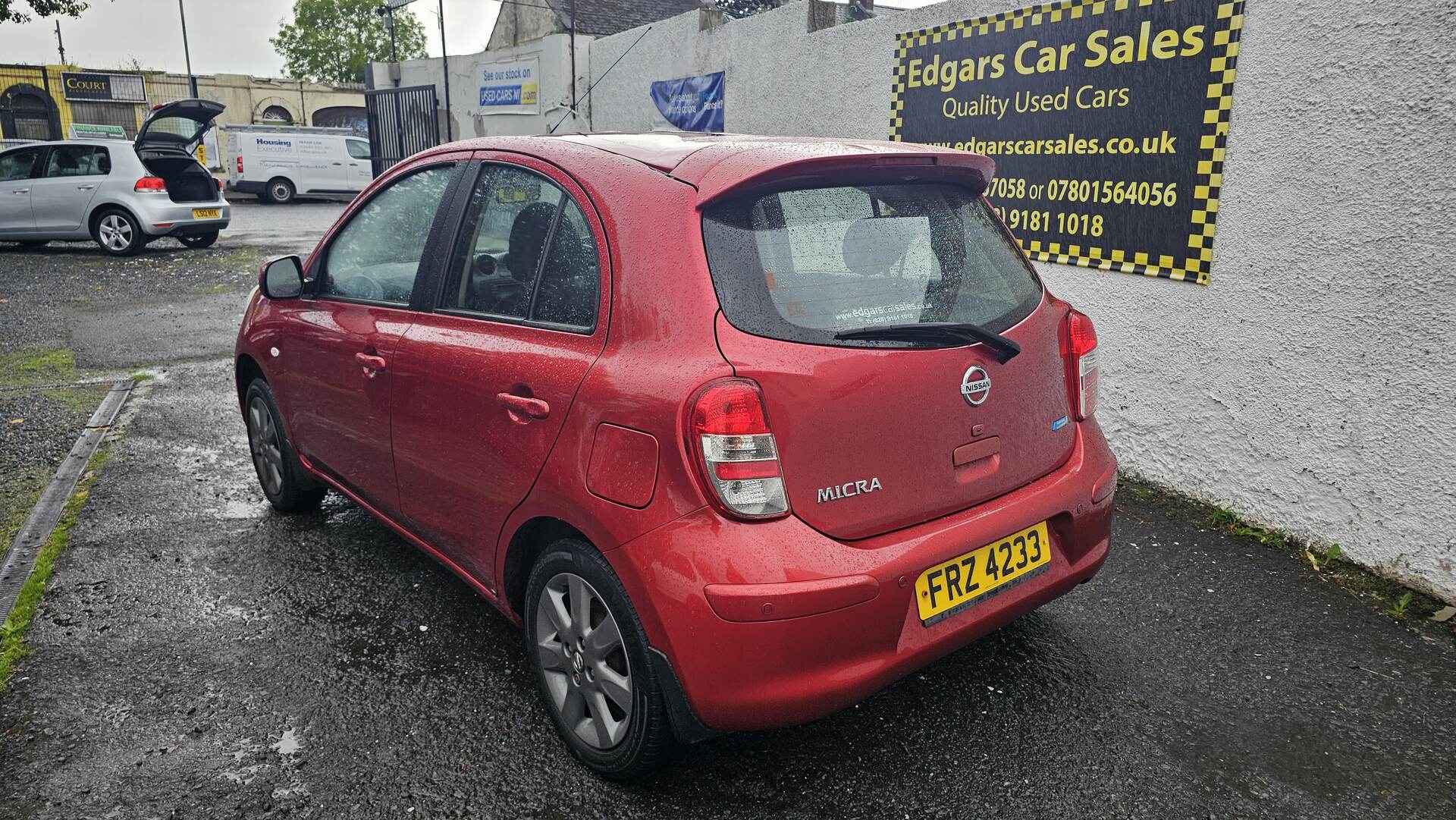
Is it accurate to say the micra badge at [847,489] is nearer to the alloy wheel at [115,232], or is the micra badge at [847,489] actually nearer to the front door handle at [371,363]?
the front door handle at [371,363]

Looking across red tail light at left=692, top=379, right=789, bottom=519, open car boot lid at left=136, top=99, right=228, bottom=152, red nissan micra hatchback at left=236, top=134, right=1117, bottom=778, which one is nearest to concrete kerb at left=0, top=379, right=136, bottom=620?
red nissan micra hatchback at left=236, top=134, right=1117, bottom=778

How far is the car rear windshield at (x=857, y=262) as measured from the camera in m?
2.42

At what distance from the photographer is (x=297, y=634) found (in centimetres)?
352

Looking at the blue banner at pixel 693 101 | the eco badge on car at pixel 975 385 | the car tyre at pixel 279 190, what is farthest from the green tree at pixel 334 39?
the eco badge on car at pixel 975 385

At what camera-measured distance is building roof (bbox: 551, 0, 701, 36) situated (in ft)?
62.6

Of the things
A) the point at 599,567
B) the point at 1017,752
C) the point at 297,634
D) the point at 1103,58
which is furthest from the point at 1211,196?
the point at 297,634

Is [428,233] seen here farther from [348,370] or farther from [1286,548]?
[1286,548]

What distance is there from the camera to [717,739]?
2.88 metres

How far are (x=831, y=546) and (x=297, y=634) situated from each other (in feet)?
Result: 7.17

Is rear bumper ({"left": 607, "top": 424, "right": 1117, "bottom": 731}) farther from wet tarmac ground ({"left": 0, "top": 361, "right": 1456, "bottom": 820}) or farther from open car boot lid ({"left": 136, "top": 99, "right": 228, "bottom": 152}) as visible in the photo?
open car boot lid ({"left": 136, "top": 99, "right": 228, "bottom": 152})

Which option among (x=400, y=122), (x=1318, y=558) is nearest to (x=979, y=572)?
(x=1318, y=558)

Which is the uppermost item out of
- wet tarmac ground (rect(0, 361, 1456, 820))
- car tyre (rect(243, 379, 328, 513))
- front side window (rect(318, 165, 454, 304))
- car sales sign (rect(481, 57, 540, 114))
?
car sales sign (rect(481, 57, 540, 114))

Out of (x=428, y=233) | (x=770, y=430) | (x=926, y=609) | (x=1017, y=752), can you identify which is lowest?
(x=1017, y=752)

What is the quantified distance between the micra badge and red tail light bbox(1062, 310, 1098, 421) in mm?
920
